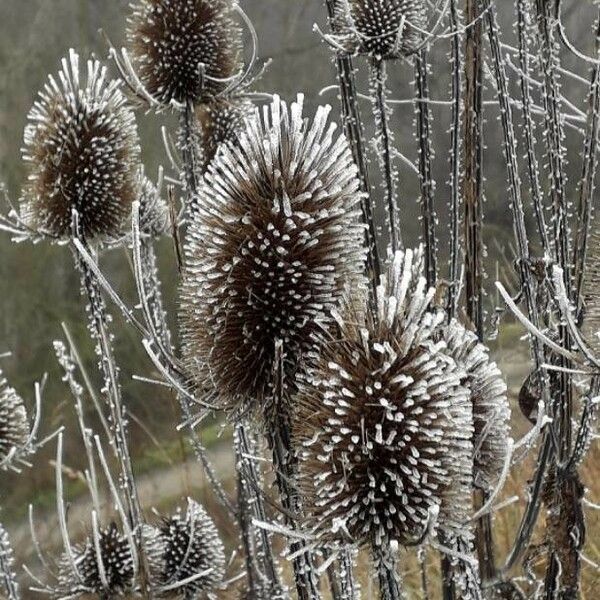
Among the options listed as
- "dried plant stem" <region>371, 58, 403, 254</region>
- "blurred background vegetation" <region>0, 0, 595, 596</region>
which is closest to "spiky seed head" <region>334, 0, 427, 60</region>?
"dried plant stem" <region>371, 58, 403, 254</region>

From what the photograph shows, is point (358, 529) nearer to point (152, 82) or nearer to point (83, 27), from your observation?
point (152, 82)

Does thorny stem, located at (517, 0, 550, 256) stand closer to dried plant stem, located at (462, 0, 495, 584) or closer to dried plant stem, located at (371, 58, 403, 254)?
dried plant stem, located at (462, 0, 495, 584)

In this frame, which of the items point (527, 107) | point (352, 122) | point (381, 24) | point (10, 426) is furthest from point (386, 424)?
point (10, 426)

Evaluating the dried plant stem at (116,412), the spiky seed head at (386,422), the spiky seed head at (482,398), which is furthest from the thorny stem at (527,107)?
the dried plant stem at (116,412)

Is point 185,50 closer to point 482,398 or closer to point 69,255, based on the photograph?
point 482,398

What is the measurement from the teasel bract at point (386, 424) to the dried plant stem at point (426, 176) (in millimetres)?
814

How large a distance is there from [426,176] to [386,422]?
96cm

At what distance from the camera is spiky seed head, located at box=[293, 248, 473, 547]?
1.14m

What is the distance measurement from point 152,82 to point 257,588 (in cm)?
154

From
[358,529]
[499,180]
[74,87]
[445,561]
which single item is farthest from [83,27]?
[358,529]

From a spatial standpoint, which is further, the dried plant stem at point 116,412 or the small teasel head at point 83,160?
the small teasel head at point 83,160

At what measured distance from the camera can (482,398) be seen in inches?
57.0

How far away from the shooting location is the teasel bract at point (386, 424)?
1142mm

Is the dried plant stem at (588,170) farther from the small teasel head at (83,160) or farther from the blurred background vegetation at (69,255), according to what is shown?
the blurred background vegetation at (69,255)
